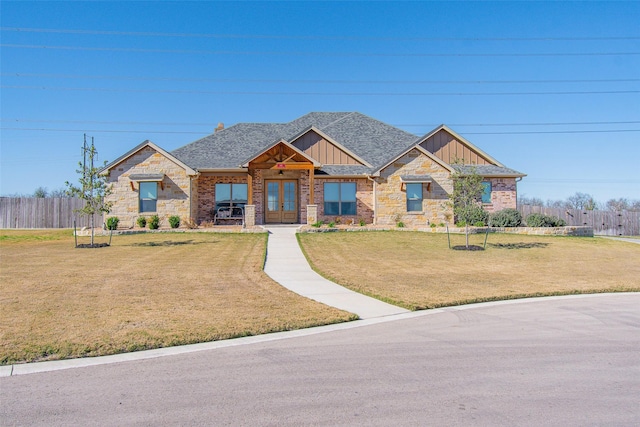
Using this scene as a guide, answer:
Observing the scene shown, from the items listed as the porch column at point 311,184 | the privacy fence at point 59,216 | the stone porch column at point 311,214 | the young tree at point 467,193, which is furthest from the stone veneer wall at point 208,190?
the young tree at point 467,193

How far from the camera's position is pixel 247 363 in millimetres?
5500

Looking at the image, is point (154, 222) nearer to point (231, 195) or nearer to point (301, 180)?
point (231, 195)

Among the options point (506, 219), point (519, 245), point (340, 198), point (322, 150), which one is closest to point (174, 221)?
point (340, 198)

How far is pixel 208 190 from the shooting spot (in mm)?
27016

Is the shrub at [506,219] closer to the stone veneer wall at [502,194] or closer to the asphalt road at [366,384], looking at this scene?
the stone veneer wall at [502,194]

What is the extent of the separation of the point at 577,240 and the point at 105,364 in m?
20.5

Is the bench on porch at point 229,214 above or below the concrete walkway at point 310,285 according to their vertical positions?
above

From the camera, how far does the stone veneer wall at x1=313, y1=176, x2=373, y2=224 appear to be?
27.1 m

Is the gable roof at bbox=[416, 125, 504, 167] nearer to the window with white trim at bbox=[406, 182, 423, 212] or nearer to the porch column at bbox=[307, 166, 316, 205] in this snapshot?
the window with white trim at bbox=[406, 182, 423, 212]

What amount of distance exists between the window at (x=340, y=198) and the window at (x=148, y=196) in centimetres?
891

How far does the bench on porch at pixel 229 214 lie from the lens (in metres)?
26.5

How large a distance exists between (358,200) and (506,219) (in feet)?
25.2

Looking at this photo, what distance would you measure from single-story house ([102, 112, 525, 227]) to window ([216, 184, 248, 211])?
2.1 inches

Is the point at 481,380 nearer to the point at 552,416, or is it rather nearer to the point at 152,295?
the point at 552,416
